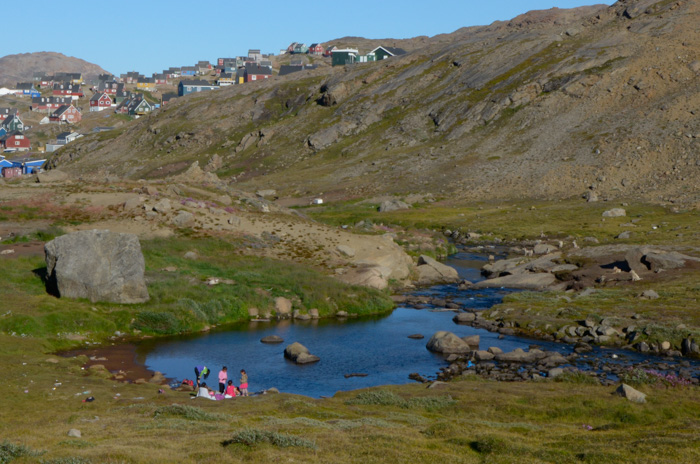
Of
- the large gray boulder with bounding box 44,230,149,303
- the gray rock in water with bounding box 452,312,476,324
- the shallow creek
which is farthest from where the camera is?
the gray rock in water with bounding box 452,312,476,324

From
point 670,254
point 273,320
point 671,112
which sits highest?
point 671,112

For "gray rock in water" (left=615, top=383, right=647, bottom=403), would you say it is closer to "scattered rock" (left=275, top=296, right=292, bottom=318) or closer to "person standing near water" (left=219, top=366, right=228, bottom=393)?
"person standing near water" (left=219, top=366, right=228, bottom=393)

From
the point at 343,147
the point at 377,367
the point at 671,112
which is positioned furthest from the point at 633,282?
the point at 343,147

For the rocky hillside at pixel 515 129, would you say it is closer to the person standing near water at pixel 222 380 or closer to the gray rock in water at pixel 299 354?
the gray rock in water at pixel 299 354

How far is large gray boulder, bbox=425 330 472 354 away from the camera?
51312mm

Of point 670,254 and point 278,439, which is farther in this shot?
point 670,254

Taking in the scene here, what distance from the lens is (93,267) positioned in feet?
184

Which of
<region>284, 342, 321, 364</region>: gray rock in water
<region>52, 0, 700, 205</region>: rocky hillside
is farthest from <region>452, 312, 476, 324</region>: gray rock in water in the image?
<region>52, 0, 700, 205</region>: rocky hillside

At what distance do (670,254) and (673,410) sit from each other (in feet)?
135

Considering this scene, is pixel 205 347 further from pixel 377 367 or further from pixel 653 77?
pixel 653 77

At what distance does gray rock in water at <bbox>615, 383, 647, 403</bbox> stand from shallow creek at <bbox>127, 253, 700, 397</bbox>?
8.85 m

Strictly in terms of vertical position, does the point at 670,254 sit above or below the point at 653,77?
below

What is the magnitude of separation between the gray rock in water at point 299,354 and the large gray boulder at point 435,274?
28842 mm

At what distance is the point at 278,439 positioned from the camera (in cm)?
2444
